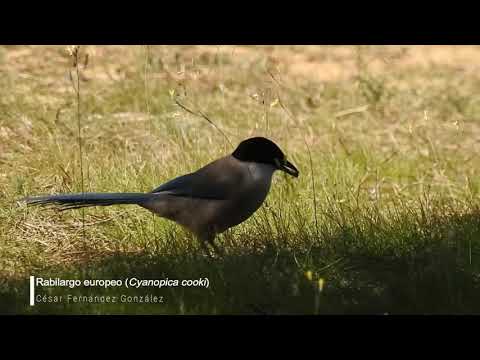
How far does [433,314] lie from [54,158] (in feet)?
10.7

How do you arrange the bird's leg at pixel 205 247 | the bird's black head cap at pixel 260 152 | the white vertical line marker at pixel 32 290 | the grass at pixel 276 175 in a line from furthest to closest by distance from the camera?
the bird's black head cap at pixel 260 152 < the bird's leg at pixel 205 247 < the grass at pixel 276 175 < the white vertical line marker at pixel 32 290

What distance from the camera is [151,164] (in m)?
6.40

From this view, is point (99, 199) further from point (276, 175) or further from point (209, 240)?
point (276, 175)

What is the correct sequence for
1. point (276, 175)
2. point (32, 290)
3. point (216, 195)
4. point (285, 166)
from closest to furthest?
point (32, 290), point (216, 195), point (285, 166), point (276, 175)

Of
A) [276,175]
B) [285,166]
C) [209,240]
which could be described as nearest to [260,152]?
[285,166]

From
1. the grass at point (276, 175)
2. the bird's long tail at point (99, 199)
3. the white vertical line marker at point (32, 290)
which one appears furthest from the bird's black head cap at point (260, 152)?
the white vertical line marker at point (32, 290)

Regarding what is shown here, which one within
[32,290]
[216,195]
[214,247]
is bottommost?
[32,290]

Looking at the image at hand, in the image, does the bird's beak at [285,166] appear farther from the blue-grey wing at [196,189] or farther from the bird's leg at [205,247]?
the bird's leg at [205,247]

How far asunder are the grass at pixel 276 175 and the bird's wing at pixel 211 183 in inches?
12.8

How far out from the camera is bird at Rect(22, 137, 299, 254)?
4945mm

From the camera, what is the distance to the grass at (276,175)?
465 cm

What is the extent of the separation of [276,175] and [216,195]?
150cm

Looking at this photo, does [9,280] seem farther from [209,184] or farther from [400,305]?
[400,305]

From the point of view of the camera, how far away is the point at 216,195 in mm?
4973
